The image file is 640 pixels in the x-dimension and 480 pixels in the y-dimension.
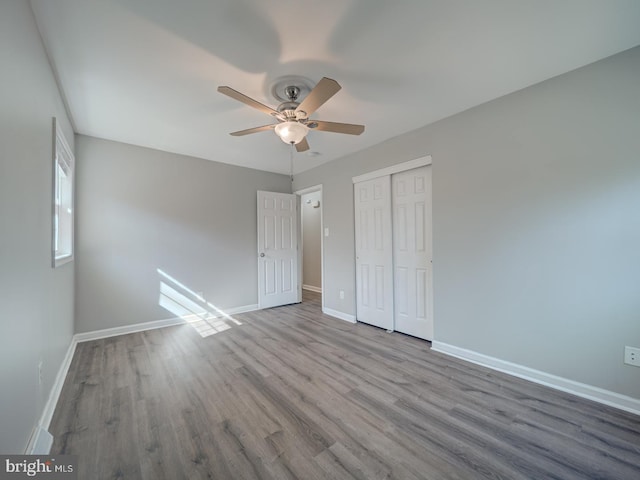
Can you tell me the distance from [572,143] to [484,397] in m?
2.10

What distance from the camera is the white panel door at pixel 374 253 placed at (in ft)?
11.3

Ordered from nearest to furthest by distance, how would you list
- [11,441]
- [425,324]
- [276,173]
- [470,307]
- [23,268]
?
[11,441], [23,268], [470,307], [425,324], [276,173]

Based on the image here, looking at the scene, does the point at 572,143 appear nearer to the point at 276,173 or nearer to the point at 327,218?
the point at 327,218

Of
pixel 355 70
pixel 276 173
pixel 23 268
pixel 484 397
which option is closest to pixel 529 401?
Result: pixel 484 397

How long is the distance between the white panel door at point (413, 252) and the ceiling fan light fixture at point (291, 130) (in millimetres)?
1662

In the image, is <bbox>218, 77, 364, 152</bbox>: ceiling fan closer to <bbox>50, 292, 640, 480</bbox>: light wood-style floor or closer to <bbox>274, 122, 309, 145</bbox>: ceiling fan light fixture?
<bbox>274, 122, 309, 145</bbox>: ceiling fan light fixture

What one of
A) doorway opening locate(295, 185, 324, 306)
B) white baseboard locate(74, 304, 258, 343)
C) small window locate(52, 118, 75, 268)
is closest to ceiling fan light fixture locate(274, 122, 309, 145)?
small window locate(52, 118, 75, 268)

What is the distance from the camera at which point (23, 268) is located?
140cm

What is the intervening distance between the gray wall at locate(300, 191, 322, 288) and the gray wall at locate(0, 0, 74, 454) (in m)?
4.87

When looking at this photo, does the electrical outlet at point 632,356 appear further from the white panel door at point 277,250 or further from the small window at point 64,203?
the small window at point 64,203

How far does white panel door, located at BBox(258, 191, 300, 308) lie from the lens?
4.53 metres

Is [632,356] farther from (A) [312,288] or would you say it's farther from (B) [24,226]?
(A) [312,288]

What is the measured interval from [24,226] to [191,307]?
2691 millimetres

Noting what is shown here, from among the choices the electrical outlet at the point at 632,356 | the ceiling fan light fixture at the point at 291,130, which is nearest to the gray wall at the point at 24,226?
the ceiling fan light fixture at the point at 291,130
